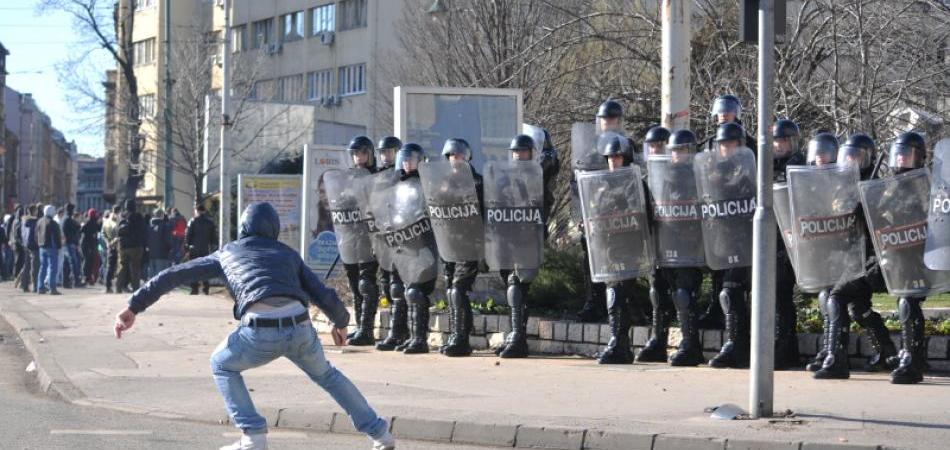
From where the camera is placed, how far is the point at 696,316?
12.5m

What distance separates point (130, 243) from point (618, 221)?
15549 millimetres

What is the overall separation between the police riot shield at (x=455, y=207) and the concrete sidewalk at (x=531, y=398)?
3.48ft

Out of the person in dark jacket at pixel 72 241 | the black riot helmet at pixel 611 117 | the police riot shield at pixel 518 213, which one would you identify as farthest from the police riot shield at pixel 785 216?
the person in dark jacket at pixel 72 241

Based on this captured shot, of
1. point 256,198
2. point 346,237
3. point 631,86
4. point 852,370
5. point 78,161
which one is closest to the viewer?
point 852,370

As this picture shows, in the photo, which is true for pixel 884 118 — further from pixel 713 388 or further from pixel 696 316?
pixel 713 388

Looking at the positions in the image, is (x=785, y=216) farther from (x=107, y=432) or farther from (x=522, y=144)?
(x=107, y=432)

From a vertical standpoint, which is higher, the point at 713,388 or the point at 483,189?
the point at 483,189

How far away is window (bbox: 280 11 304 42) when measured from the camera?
60.9 m

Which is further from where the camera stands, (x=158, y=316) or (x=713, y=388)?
(x=158, y=316)

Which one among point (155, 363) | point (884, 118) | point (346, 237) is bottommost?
point (155, 363)

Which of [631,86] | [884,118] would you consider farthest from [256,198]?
[884,118]

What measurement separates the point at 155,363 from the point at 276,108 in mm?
24070

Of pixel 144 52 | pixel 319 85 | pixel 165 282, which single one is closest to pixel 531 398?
pixel 165 282

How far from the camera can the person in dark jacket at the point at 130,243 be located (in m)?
26.2
